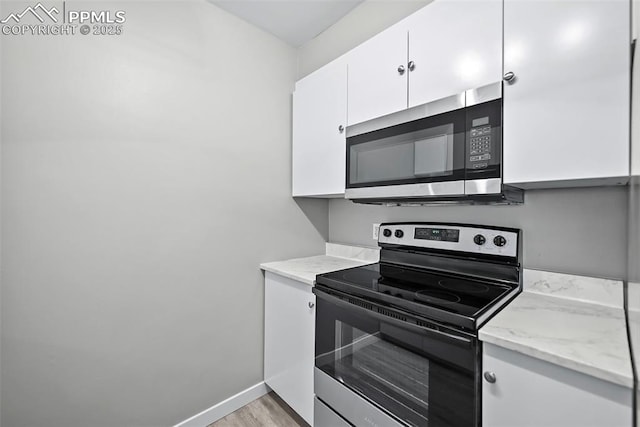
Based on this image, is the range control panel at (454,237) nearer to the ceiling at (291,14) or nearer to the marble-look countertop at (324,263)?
the marble-look countertop at (324,263)

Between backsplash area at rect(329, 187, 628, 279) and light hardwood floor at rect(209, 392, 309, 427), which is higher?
backsplash area at rect(329, 187, 628, 279)

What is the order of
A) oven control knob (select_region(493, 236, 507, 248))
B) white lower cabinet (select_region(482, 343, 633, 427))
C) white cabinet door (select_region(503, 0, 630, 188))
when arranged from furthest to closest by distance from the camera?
oven control knob (select_region(493, 236, 507, 248)) → white cabinet door (select_region(503, 0, 630, 188)) → white lower cabinet (select_region(482, 343, 633, 427))

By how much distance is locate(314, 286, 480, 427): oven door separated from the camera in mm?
911

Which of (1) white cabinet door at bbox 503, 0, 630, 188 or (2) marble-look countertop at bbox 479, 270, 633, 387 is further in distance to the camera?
(1) white cabinet door at bbox 503, 0, 630, 188

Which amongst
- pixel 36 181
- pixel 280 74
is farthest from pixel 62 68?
pixel 280 74

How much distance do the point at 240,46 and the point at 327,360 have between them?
192cm

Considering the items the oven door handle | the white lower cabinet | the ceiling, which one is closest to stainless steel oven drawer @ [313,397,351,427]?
the oven door handle

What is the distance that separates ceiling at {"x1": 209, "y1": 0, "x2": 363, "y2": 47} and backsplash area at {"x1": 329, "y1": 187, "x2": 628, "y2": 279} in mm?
1507

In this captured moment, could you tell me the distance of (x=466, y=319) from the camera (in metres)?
0.88

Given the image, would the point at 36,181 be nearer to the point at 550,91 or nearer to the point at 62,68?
the point at 62,68

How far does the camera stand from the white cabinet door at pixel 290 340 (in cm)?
153

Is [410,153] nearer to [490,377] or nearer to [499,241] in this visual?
[499,241]

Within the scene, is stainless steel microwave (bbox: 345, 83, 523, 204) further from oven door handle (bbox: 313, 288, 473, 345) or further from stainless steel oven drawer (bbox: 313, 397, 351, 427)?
stainless steel oven drawer (bbox: 313, 397, 351, 427)

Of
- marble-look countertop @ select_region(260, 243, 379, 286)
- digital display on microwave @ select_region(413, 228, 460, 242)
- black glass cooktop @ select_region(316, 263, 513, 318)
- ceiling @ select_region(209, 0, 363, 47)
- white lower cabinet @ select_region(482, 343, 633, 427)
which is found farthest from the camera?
ceiling @ select_region(209, 0, 363, 47)
